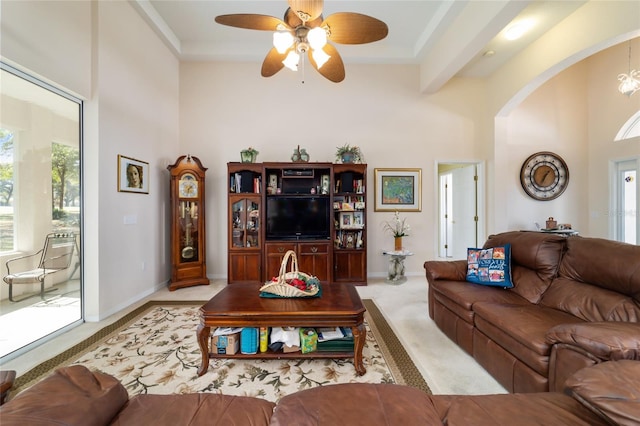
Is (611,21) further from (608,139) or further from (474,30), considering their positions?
(608,139)

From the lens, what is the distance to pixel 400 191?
15.2 feet

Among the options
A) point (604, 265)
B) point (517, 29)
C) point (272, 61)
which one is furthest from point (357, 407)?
point (517, 29)

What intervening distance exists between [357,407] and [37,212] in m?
3.30

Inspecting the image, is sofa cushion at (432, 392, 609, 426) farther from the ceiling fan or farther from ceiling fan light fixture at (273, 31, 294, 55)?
ceiling fan light fixture at (273, 31, 294, 55)

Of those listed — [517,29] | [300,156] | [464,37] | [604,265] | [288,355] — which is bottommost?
[288,355]

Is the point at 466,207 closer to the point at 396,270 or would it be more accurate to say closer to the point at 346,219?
the point at 396,270

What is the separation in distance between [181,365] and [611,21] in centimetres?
534

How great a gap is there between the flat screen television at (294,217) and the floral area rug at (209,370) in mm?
1941

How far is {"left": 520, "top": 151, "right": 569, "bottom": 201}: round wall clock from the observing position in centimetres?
463

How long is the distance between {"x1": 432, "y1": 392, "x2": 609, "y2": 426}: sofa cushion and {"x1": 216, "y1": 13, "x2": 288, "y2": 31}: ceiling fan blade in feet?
8.84

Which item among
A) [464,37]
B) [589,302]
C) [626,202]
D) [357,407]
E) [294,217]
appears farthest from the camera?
[626,202]

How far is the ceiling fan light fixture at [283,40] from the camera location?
208 cm

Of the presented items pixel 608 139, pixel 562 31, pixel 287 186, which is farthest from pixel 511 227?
pixel 287 186

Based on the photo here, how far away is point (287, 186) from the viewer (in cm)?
428
